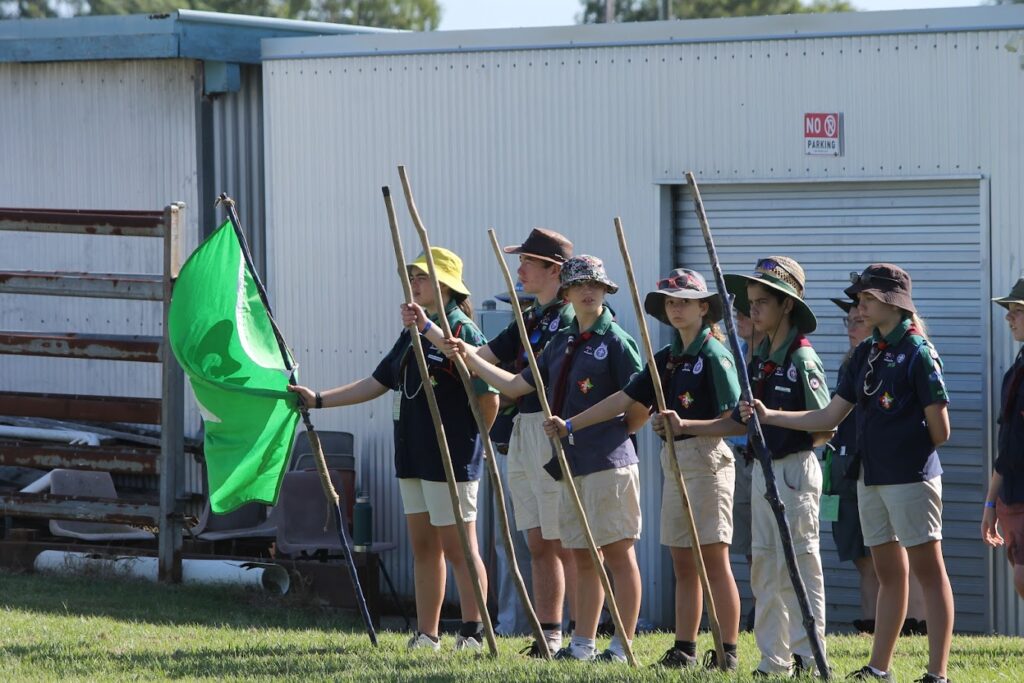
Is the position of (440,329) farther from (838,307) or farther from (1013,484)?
(838,307)

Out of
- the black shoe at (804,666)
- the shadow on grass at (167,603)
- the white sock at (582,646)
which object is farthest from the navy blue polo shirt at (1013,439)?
the shadow on grass at (167,603)

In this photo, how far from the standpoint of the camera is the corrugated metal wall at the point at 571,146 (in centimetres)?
967

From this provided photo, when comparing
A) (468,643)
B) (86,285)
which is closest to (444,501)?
(468,643)

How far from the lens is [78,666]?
761 cm

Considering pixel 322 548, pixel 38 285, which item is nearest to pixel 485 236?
pixel 322 548

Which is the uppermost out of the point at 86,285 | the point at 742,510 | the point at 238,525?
the point at 86,285

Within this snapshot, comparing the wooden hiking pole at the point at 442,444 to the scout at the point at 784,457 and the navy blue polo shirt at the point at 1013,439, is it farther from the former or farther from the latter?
the navy blue polo shirt at the point at 1013,439

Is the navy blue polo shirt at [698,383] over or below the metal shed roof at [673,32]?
below

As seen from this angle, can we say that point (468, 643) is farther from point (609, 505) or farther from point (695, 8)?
point (695, 8)

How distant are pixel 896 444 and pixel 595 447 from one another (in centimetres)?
145

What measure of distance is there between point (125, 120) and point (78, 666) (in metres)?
5.44

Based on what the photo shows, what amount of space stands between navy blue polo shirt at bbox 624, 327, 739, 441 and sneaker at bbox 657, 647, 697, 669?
101cm

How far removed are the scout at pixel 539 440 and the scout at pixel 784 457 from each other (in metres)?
1.10

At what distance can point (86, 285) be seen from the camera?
34.9 ft
